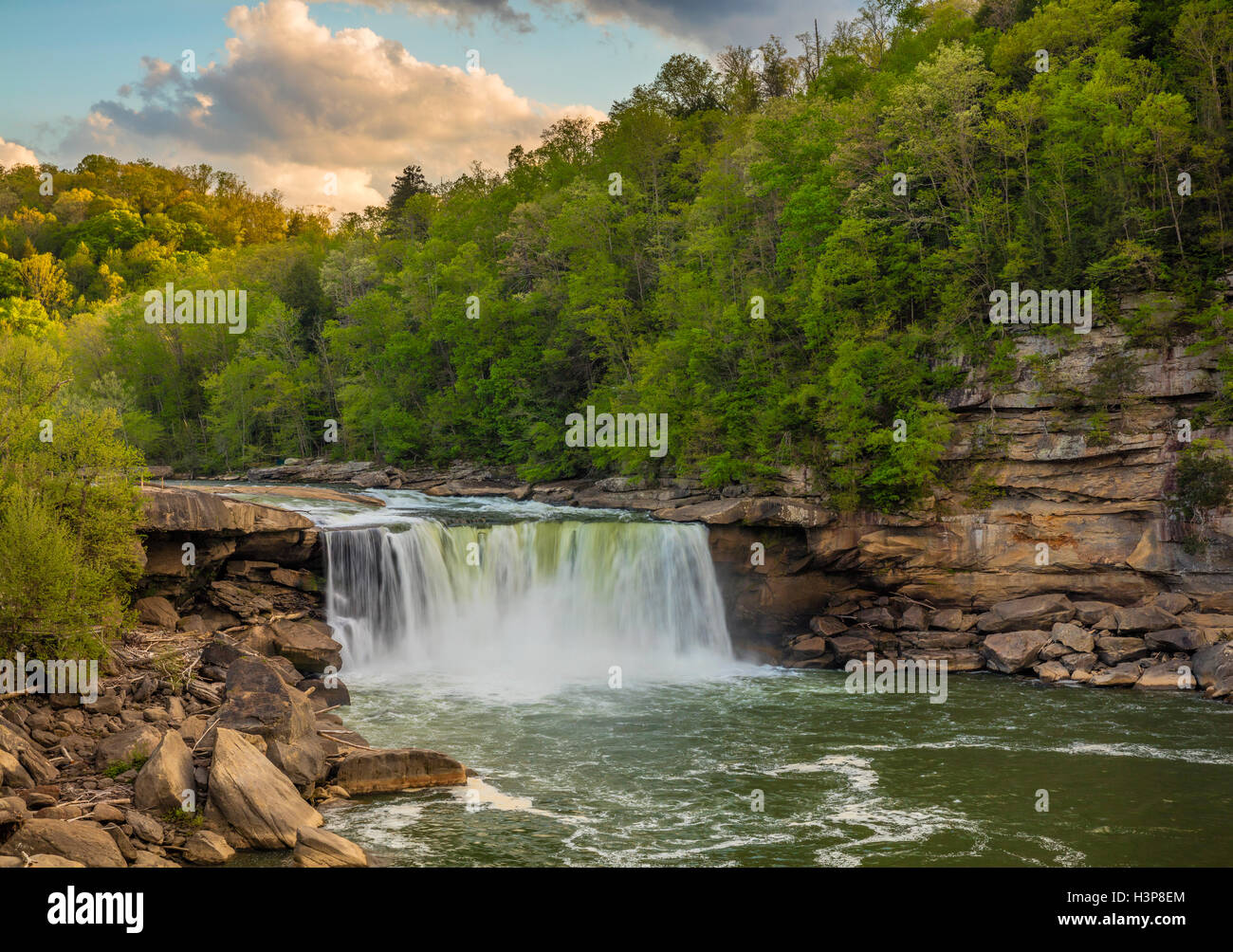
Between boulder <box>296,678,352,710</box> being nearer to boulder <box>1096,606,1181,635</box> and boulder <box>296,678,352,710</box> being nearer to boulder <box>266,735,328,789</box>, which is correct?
boulder <box>266,735,328,789</box>

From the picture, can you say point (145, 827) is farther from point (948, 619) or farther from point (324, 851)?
point (948, 619)

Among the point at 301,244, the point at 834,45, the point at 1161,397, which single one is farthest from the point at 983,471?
the point at 301,244

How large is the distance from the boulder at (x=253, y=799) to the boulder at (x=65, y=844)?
1.68 m

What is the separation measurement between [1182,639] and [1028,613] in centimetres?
368

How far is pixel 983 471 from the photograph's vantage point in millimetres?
27203

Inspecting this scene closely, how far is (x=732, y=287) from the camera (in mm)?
37844

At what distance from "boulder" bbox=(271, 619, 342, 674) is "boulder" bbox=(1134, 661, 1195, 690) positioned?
20.2 metres

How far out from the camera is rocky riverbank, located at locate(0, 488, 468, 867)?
11.9 metres

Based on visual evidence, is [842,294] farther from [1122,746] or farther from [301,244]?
[301,244]

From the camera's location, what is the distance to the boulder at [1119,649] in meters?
23.6

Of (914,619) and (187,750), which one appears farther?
(914,619)

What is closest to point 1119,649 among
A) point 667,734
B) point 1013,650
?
point 1013,650

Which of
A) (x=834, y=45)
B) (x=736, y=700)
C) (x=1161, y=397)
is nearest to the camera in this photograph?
(x=736, y=700)

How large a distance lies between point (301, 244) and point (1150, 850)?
75253 millimetres
